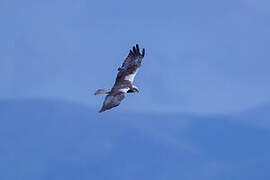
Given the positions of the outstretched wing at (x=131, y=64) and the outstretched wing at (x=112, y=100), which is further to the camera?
the outstretched wing at (x=131, y=64)

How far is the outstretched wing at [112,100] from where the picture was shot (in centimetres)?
2731

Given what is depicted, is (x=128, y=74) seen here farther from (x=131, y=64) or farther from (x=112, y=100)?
(x=112, y=100)

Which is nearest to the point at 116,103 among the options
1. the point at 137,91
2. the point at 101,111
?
the point at 101,111

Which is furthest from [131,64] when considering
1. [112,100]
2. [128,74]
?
[112,100]

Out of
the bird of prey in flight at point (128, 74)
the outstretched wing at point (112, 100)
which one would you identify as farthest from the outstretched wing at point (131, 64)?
the outstretched wing at point (112, 100)

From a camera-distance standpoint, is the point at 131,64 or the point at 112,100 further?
the point at 131,64

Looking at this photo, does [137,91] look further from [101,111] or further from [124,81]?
[101,111]

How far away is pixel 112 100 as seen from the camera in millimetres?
27828

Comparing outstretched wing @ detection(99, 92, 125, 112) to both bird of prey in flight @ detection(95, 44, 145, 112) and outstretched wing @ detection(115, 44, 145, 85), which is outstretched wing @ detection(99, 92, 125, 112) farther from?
outstretched wing @ detection(115, 44, 145, 85)

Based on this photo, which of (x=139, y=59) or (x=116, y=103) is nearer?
(x=116, y=103)

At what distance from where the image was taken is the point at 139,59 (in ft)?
105

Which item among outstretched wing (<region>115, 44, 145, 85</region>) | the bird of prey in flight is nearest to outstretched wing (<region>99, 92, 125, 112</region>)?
the bird of prey in flight

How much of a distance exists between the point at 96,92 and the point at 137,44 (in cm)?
418

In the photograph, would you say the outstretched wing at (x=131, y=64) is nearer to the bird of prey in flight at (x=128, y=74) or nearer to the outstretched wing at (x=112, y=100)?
the bird of prey in flight at (x=128, y=74)
